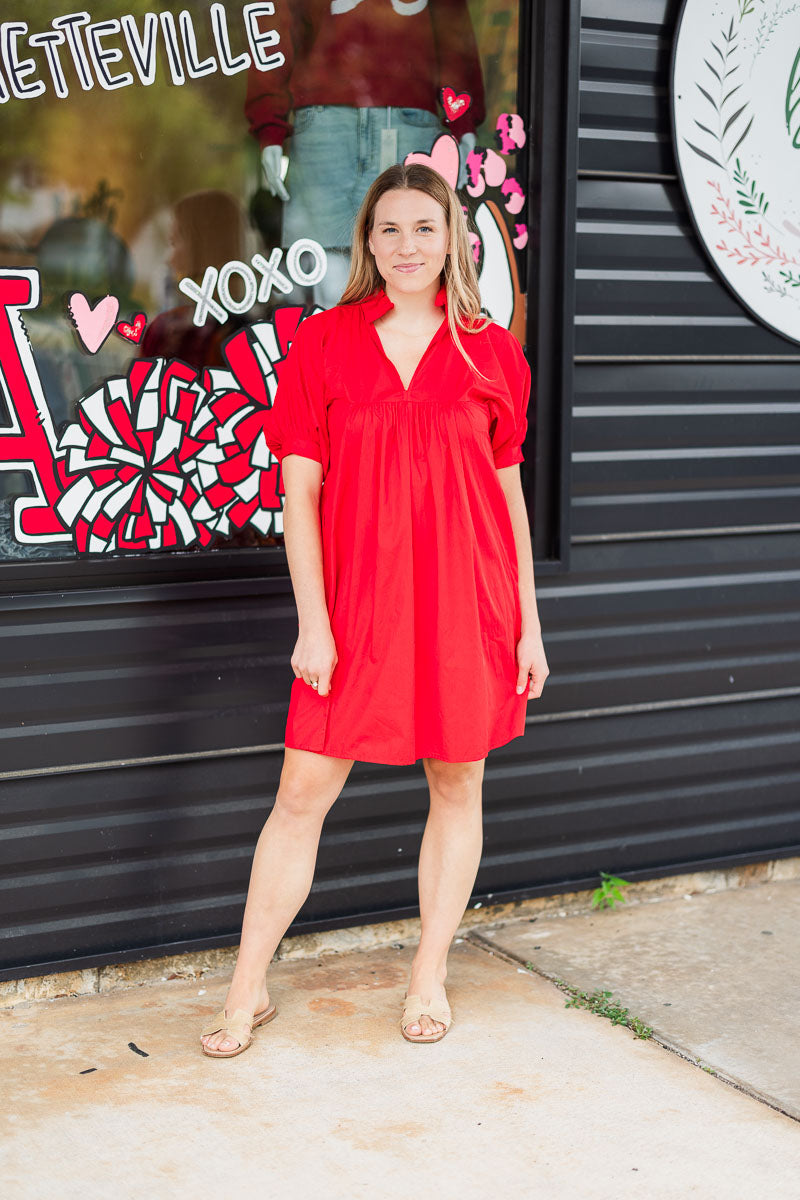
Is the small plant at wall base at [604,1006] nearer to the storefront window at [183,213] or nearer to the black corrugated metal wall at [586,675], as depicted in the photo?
the black corrugated metal wall at [586,675]

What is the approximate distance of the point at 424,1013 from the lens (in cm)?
304

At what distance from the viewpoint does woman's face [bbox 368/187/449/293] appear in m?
2.79

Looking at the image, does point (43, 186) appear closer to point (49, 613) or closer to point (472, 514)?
point (49, 613)

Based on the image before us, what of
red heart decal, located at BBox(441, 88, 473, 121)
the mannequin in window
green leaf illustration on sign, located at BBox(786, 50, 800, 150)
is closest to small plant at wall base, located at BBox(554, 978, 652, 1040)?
the mannequin in window

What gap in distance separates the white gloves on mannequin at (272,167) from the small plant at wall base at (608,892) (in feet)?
6.76

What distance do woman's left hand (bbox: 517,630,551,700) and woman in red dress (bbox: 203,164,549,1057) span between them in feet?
0.16

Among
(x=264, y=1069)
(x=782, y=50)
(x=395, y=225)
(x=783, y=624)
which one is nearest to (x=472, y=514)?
(x=395, y=225)

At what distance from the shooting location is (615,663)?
3.82 metres

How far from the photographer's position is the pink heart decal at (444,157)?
136 inches

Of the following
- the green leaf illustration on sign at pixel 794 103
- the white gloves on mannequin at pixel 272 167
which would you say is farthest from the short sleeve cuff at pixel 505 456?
the green leaf illustration on sign at pixel 794 103

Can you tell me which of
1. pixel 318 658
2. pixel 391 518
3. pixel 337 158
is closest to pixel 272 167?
pixel 337 158

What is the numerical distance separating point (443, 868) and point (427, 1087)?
49 centimetres

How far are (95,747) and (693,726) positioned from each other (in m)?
1.73

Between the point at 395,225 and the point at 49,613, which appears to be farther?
the point at 49,613
